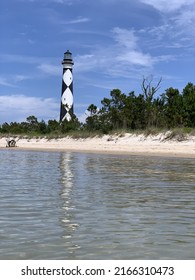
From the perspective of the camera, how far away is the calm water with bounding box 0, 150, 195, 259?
5066 millimetres

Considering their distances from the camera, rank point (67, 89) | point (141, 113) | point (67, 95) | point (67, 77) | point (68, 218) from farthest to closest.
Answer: point (67, 77) → point (67, 89) → point (67, 95) → point (141, 113) → point (68, 218)

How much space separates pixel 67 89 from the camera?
6275 cm

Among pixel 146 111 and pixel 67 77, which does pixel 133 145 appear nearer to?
pixel 146 111

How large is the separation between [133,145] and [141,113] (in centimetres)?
998

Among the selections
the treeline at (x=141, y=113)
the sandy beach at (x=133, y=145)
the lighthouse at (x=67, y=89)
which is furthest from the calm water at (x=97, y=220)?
the lighthouse at (x=67, y=89)

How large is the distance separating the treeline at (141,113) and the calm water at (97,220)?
29749 millimetres

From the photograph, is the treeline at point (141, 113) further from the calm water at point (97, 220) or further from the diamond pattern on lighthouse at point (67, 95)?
the calm water at point (97, 220)

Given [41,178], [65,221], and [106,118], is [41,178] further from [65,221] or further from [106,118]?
[106,118]

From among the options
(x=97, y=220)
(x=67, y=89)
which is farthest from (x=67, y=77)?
(x=97, y=220)

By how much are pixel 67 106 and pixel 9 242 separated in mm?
55312

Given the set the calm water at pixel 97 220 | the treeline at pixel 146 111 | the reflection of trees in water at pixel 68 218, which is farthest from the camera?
the treeline at pixel 146 111

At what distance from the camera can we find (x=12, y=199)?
8.70 m

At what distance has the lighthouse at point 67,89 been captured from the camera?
197 ft
